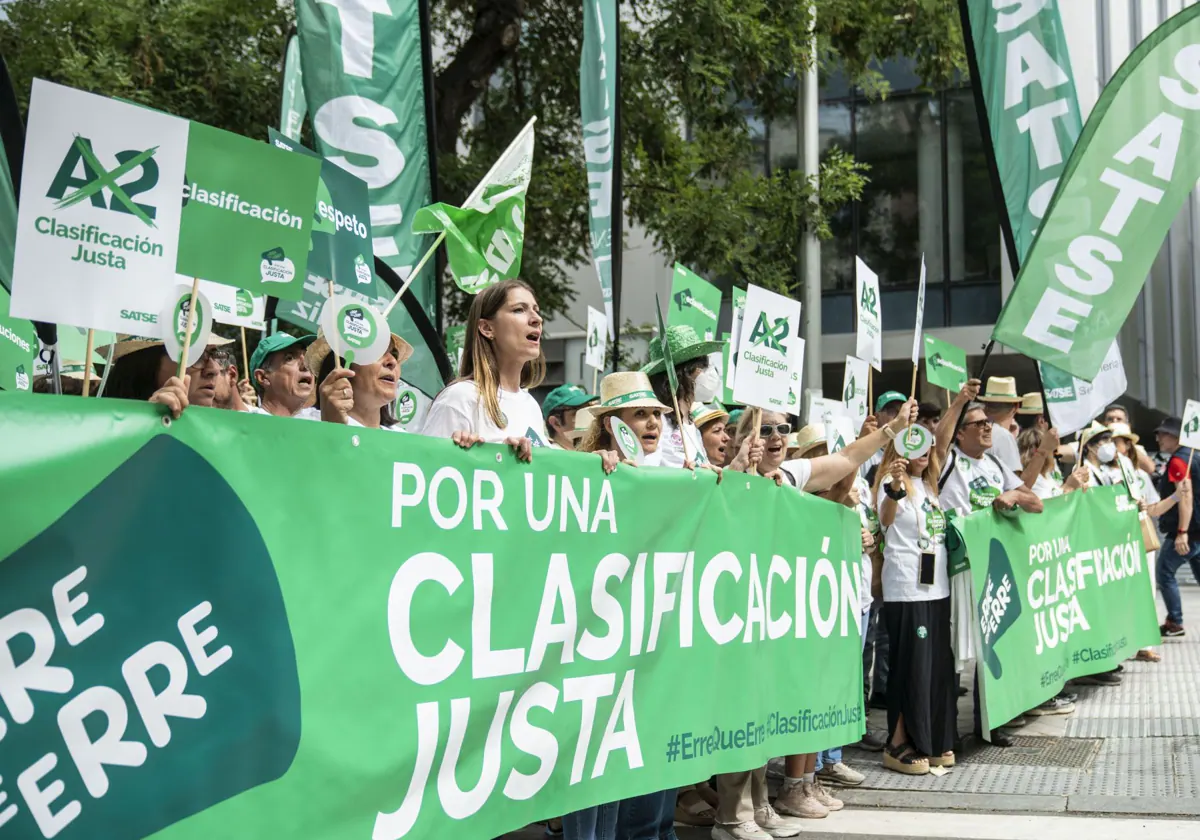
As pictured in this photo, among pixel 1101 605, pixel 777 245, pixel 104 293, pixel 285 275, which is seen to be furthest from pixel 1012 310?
pixel 777 245

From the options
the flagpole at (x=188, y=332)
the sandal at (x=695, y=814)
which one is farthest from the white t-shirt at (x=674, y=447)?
the flagpole at (x=188, y=332)

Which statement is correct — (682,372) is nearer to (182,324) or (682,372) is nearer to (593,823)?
(593,823)

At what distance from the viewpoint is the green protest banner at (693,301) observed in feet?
25.2

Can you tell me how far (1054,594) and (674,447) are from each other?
435 centimetres

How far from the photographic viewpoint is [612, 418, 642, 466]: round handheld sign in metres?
4.65

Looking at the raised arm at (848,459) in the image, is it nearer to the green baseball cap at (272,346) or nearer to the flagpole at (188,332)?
the green baseball cap at (272,346)

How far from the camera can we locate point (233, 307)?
5.78 m

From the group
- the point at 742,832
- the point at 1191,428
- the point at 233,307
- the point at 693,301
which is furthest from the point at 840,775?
the point at 1191,428

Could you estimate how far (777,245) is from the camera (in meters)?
15.6

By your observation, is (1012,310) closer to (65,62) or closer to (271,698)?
(271,698)

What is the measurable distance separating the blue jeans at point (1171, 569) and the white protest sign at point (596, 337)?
19.5ft

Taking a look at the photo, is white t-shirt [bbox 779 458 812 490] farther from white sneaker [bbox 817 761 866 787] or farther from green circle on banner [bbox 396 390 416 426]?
Result: green circle on banner [bbox 396 390 416 426]

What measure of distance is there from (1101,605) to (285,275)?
799 cm

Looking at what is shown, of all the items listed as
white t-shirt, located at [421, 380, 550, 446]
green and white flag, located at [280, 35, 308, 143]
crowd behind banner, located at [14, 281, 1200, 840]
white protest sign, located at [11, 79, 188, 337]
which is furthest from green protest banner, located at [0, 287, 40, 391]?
green and white flag, located at [280, 35, 308, 143]
